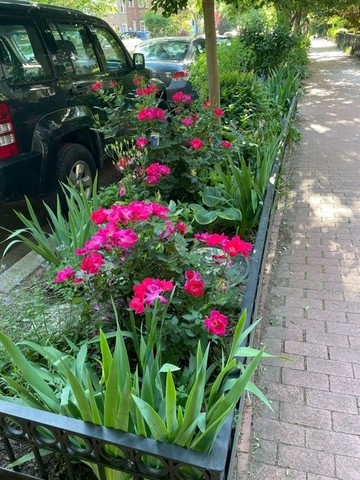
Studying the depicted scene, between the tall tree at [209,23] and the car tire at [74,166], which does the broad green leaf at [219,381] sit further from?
the tall tree at [209,23]

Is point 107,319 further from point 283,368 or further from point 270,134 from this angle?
point 270,134

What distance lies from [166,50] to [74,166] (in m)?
6.75

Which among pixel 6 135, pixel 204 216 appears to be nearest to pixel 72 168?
pixel 6 135

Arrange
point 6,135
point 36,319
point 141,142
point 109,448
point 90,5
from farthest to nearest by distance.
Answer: point 90,5, point 6,135, point 141,142, point 36,319, point 109,448

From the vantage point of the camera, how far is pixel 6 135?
3.43 m

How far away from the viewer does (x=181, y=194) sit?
3422 mm

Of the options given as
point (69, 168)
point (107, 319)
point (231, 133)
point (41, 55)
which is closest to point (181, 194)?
point (231, 133)

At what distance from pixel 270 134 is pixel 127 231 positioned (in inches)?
134

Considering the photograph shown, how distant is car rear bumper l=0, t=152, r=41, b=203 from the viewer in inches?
137

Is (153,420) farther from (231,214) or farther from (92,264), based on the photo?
A: (231,214)

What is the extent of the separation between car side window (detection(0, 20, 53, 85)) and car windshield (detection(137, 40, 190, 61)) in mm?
6019

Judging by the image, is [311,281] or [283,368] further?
[311,281]

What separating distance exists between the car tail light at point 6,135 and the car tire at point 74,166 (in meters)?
0.55

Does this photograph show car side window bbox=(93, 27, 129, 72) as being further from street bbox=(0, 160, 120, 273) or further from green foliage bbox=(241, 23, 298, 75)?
green foliage bbox=(241, 23, 298, 75)
